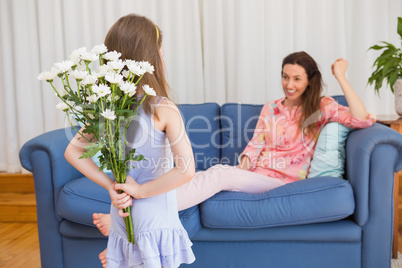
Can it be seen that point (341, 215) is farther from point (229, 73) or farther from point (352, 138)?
point (229, 73)

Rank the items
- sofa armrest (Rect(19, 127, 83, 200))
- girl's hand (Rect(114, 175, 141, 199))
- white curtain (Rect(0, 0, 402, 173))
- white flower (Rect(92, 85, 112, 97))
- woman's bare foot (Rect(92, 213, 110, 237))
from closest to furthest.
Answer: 1. white flower (Rect(92, 85, 112, 97))
2. girl's hand (Rect(114, 175, 141, 199))
3. woman's bare foot (Rect(92, 213, 110, 237))
4. sofa armrest (Rect(19, 127, 83, 200))
5. white curtain (Rect(0, 0, 402, 173))

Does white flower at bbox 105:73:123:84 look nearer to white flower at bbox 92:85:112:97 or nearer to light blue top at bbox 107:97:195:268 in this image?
white flower at bbox 92:85:112:97

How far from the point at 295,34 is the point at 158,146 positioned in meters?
2.06

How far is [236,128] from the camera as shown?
2.59 m

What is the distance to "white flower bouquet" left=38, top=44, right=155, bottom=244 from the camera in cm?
110

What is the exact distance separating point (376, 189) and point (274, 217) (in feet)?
1.57

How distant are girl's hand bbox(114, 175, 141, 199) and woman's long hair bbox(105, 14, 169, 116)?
219 mm

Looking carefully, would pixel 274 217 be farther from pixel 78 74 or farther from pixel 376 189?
pixel 78 74

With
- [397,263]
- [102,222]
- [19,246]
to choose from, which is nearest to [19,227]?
[19,246]

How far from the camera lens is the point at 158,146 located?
1.28m

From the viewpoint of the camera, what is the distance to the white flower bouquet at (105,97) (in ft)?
3.61

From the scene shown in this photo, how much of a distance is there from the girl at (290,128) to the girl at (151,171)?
74 centimetres

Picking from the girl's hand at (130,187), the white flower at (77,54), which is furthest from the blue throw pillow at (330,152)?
the white flower at (77,54)

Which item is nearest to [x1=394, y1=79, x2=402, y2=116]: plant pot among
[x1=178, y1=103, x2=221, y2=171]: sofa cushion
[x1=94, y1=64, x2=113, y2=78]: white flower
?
[x1=178, y1=103, x2=221, y2=171]: sofa cushion
